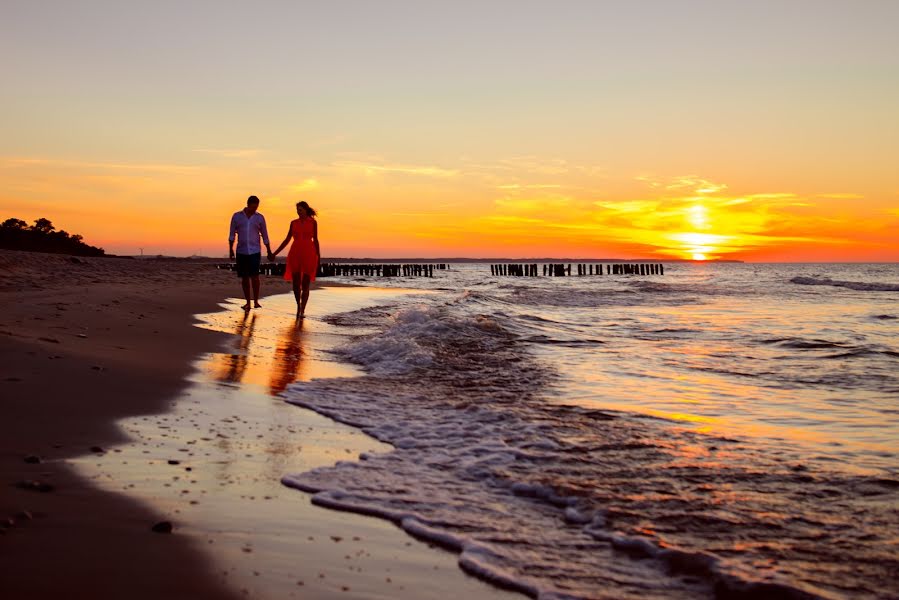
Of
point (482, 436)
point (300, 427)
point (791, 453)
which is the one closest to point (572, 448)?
point (482, 436)

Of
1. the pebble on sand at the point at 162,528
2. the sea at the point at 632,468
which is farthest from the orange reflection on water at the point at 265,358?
the pebble on sand at the point at 162,528

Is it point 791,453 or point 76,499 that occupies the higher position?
point 76,499

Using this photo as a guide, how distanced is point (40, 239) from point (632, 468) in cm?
4494

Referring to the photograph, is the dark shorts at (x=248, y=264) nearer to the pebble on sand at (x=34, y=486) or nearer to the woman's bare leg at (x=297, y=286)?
the woman's bare leg at (x=297, y=286)

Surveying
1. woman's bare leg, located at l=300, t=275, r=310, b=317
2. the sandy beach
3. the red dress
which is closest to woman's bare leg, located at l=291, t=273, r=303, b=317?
woman's bare leg, located at l=300, t=275, r=310, b=317

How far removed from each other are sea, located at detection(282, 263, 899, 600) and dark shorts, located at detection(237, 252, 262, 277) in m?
4.72

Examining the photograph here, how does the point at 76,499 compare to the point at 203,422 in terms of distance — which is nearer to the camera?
the point at 76,499

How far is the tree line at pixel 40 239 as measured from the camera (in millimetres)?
37750

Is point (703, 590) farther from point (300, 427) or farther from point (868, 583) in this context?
point (300, 427)

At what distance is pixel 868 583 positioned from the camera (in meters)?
2.97

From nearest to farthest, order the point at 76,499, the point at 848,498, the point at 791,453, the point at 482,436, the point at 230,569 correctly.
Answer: the point at 230,569 → the point at 76,499 → the point at 848,498 → the point at 791,453 → the point at 482,436

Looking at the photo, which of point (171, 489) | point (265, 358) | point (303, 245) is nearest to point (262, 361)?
point (265, 358)

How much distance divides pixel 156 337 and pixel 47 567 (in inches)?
278

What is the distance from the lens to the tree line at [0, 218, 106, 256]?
124 feet
